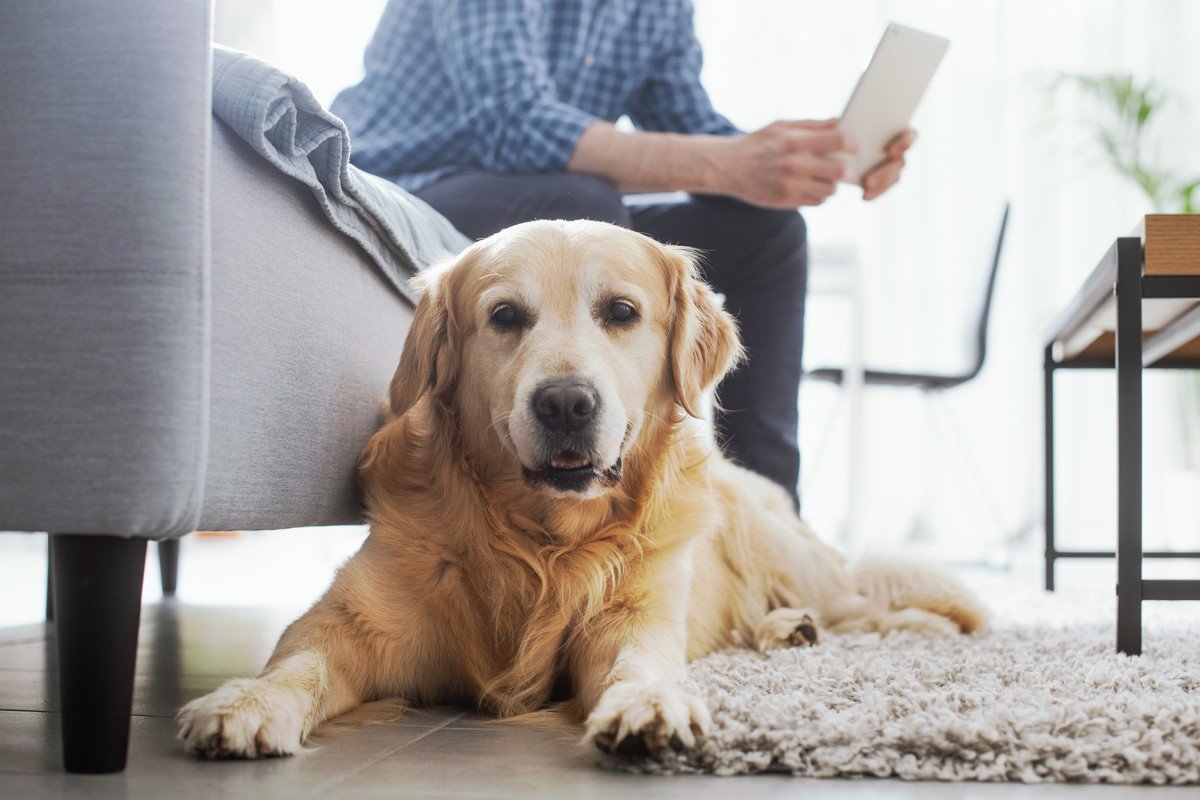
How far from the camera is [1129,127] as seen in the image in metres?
4.75

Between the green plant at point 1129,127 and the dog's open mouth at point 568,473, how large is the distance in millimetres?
4159

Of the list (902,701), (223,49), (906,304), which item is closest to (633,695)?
(902,701)

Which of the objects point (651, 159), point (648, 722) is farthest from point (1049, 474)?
point (648, 722)

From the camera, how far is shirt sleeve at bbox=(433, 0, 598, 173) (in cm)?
227

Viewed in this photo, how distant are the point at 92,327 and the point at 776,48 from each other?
474 cm

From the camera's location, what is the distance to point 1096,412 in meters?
4.90

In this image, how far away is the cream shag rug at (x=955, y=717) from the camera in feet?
3.31

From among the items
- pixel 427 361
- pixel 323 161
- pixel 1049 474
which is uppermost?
pixel 323 161

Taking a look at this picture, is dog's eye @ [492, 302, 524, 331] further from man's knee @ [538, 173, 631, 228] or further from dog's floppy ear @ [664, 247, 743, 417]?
man's knee @ [538, 173, 631, 228]

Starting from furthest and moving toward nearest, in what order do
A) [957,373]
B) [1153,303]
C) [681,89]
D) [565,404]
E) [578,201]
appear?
1. [957,373]
2. [681,89]
3. [578,201]
4. [1153,303]
5. [565,404]

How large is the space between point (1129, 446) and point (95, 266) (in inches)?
57.8

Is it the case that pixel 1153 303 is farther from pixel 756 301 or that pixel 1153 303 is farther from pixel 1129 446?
pixel 756 301

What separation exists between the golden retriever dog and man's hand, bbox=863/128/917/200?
0.89 metres

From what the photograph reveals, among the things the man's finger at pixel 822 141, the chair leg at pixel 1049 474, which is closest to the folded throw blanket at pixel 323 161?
the man's finger at pixel 822 141
